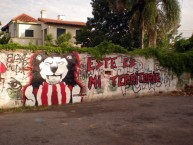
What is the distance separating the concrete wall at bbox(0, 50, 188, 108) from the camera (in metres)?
10.1

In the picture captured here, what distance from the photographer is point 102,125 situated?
24.4 feet

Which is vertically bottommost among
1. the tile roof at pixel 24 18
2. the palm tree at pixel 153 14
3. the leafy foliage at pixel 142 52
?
the leafy foliage at pixel 142 52

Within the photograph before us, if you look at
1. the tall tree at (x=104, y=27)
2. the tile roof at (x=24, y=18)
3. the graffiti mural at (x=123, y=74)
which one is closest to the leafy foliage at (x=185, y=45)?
the graffiti mural at (x=123, y=74)

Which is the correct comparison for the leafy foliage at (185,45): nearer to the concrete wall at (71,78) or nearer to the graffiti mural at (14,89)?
the concrete wall at (71,78)

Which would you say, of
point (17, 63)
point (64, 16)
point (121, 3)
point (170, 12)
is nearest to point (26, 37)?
point (64, 16)

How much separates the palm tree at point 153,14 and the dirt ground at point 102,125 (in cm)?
715

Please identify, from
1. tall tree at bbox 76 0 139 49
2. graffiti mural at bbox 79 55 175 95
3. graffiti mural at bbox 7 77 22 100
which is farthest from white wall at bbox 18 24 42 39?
graffiti mural at bbox 7 77 22 100

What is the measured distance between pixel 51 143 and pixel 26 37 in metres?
28.2

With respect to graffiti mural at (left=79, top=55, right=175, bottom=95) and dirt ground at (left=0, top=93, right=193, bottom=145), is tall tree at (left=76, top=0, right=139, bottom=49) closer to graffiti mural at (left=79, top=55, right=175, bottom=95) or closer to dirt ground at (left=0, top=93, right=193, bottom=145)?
graffiti mural at (left=79, top=55, right=175, bottom=95)

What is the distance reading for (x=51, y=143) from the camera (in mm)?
5793

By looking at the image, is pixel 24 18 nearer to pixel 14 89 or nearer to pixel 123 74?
pixel 123 74

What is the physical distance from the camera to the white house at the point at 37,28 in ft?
103

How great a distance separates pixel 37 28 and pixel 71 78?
938 inches

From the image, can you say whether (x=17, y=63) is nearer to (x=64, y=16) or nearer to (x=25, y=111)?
(x=25, y=111)
